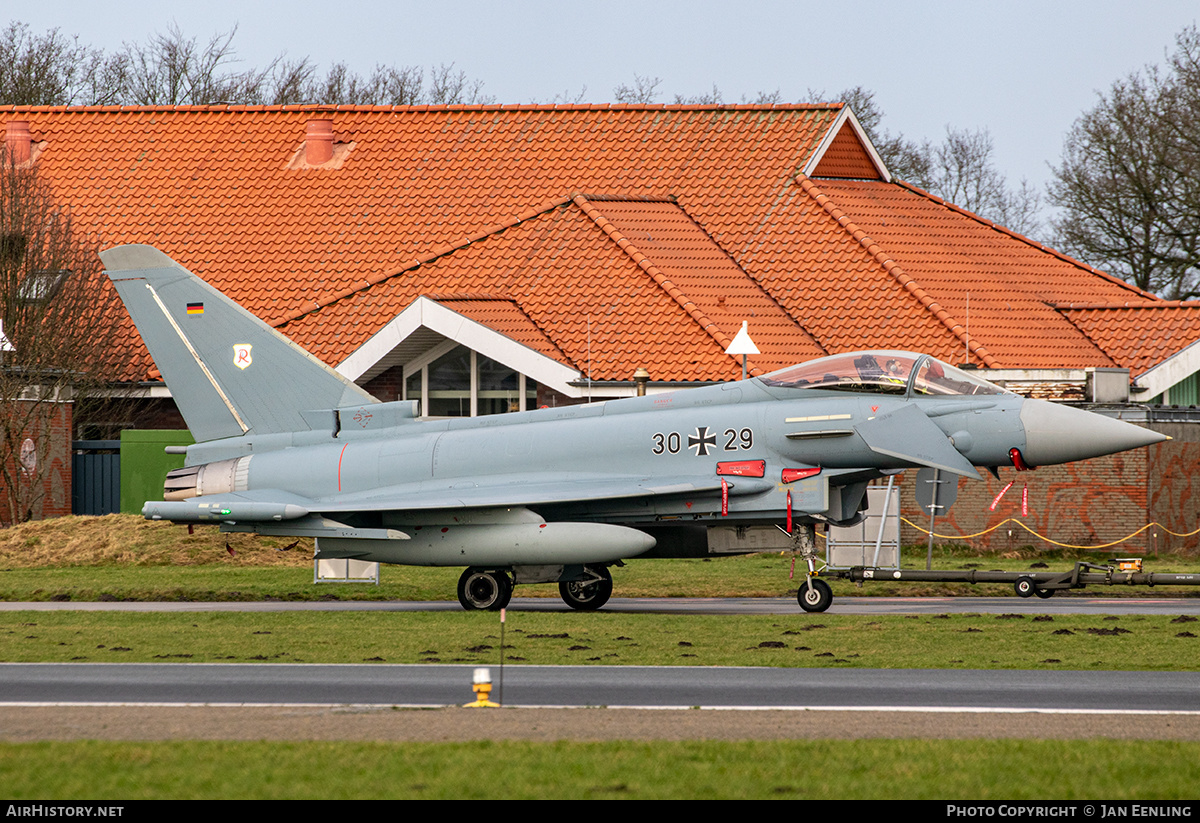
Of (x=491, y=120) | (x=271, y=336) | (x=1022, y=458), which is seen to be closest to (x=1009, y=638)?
(x=1022, y=458)

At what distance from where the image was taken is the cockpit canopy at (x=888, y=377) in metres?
18.5

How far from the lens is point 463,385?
3130cm

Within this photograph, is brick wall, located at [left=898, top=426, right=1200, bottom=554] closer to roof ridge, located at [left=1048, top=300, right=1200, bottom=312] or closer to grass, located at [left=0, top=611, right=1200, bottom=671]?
roof ridge, located at [left=1048, top=300, right=1200, bottom=312]

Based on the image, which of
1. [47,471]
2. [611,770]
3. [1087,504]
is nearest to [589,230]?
[1087,504]

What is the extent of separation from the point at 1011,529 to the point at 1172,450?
3652 mm

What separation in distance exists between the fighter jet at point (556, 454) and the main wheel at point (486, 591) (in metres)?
0.02

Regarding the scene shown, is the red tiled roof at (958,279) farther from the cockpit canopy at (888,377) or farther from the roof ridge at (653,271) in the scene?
the cockpit canopy at (888,377)

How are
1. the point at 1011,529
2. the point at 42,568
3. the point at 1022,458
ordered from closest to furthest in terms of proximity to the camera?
1. the point at 1022,458
2. the point at 42,568
3. the point at 1011,529

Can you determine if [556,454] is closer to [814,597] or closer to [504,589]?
[504,589]

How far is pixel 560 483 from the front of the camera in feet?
62.2

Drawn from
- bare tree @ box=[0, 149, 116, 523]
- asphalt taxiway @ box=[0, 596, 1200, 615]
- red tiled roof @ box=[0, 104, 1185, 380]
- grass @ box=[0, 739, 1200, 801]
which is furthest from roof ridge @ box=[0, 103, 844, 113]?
grass @ box=[0, 739, 1200, 801]

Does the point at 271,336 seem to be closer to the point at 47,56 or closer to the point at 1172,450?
the point at 1172,450

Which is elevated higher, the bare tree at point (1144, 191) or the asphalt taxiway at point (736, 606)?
the bare tree at point (1144, 191)

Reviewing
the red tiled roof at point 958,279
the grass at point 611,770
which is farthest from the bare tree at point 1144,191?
the grass at point 611,770
